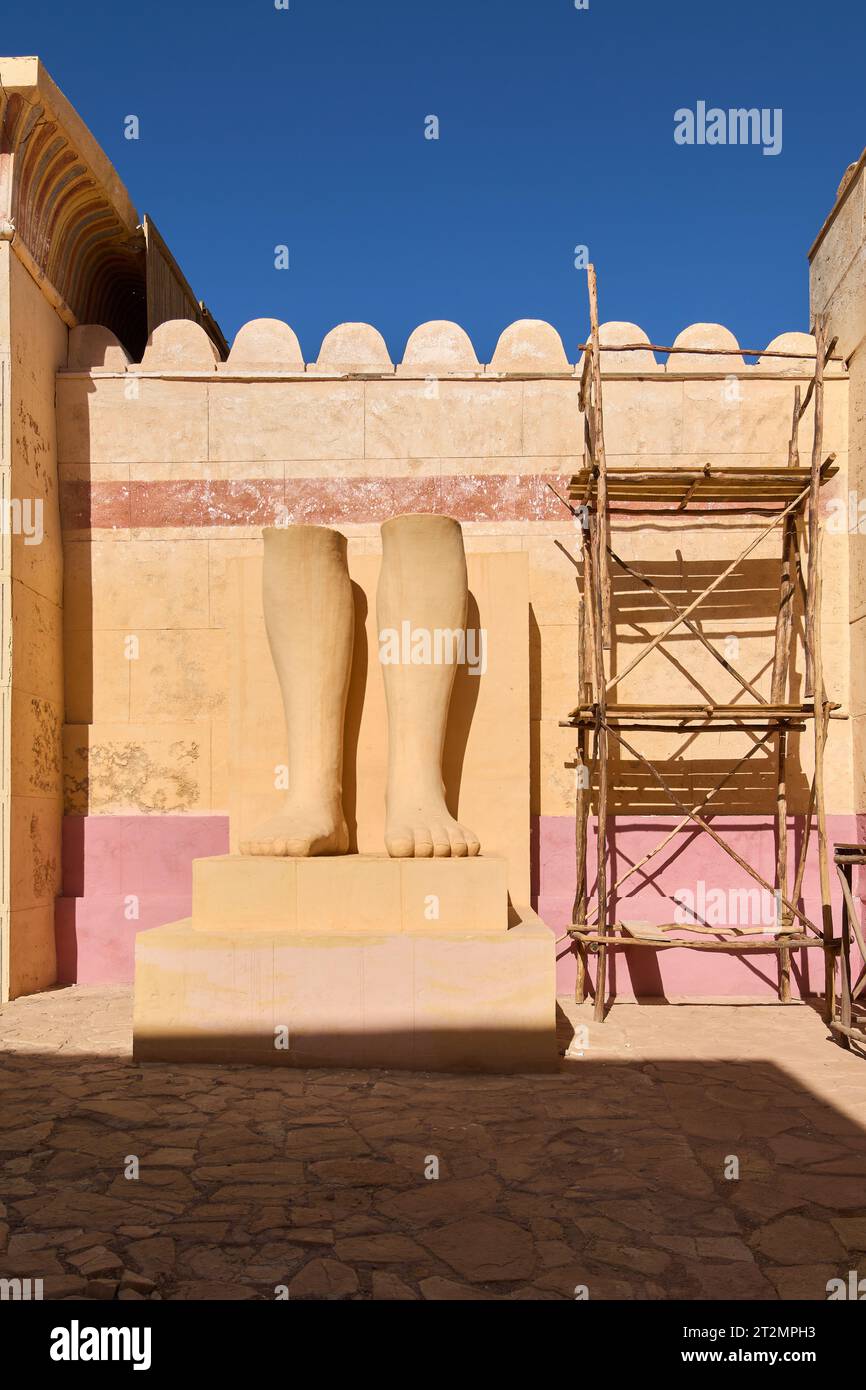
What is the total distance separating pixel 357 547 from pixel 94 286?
8.89 ft

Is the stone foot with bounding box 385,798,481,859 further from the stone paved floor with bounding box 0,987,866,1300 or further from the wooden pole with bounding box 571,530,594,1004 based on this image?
the wooden pole with bounding box 571,530,594,1004

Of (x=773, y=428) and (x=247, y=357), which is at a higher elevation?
(x=247, y=357)

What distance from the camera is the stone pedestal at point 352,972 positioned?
418 centimetres

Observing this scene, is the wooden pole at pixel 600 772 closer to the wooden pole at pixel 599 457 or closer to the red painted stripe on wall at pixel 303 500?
the wooden pole at pixel 599 457

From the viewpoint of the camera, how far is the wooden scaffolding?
5.24 metres

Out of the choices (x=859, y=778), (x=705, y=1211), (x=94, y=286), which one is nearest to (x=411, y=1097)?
(x=705, y=1211)

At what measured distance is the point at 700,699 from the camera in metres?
6.02

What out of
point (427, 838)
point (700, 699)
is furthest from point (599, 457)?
point (427, 838)

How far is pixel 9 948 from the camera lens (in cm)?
550

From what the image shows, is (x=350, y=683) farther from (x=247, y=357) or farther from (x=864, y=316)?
(x=864, y=316)

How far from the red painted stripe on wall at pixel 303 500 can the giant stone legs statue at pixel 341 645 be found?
115cm

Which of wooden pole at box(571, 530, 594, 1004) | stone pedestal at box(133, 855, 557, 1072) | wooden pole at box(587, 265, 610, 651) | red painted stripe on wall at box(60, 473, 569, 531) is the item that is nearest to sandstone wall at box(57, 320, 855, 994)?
red painted stripe on wall at box(60, 473, 569, 531)

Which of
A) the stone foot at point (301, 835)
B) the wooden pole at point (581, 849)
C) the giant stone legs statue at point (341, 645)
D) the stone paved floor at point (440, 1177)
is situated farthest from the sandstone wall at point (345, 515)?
the stone paved floor at point (440, 1177)

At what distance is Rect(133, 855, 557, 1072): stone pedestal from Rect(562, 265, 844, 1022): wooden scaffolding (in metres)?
1.10
